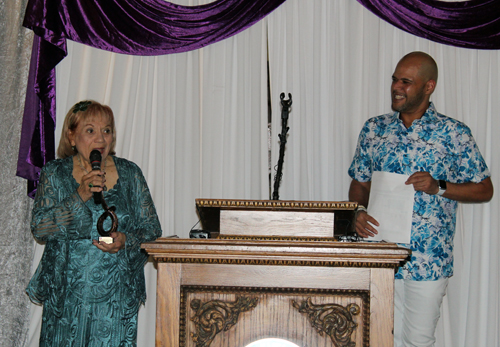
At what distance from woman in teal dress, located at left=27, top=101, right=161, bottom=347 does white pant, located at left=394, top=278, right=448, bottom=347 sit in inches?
51.7

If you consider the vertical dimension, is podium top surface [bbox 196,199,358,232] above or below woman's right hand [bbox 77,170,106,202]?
below

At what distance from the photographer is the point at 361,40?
3463 millimetres

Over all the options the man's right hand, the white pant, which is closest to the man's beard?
the man's right hand

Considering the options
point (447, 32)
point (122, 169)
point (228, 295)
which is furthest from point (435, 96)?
point (228, 295)

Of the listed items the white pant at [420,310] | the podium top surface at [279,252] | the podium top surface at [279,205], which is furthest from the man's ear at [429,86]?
the podium top surface at [279,252]

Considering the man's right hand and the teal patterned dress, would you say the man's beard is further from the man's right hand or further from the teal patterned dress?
the teal patterned dress

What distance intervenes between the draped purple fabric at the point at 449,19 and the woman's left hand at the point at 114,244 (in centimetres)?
221

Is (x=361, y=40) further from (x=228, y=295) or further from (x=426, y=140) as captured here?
(x=228, y=295)

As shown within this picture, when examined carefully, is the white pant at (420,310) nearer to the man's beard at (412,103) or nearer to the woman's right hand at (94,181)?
the man's beard at (412,103)

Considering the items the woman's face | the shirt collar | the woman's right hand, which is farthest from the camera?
the shirt collar

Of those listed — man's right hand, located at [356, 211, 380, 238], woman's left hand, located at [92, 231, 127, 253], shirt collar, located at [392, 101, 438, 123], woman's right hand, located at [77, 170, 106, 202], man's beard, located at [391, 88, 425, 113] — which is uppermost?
man's beard, located at [391, 88, 425, 113]

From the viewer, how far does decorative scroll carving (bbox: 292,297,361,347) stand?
1.56 meters

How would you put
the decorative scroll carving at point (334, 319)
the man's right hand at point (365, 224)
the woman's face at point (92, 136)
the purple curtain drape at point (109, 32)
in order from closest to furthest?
the decorative scroll carving at point (334, 319) < the woman's face at point (92, 136) < the man's right hand at point (365, 224) < the purple curtain drape at point (109, 32)

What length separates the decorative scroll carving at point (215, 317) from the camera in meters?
1.58
